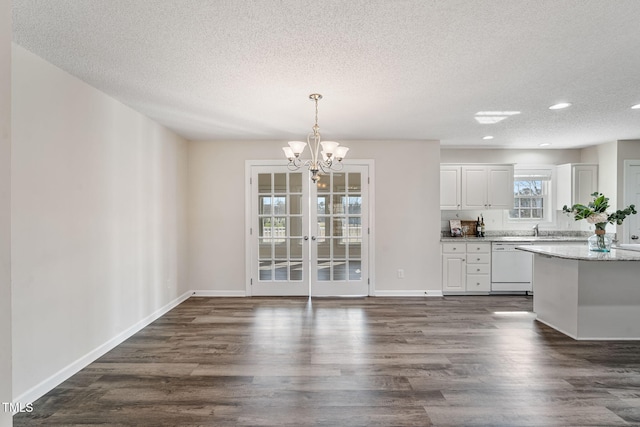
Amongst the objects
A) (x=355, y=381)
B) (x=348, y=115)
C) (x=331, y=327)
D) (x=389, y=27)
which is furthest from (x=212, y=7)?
(x=331, y=327)

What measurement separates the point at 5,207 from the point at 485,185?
19.3 feet

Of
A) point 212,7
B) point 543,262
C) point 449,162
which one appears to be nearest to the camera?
point 212,7

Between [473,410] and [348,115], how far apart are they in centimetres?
302

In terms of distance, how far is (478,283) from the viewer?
5234 mm

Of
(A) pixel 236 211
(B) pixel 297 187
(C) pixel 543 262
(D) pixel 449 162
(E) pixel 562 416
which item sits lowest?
(E) pixel 562 416

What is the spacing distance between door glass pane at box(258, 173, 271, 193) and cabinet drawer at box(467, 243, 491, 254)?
130 inches

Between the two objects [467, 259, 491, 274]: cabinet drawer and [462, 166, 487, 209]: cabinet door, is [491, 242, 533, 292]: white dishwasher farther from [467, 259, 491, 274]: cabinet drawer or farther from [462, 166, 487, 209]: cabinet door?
[462, 166, 487, 209]: cabinet door

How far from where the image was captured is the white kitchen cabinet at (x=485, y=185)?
552 centimetres

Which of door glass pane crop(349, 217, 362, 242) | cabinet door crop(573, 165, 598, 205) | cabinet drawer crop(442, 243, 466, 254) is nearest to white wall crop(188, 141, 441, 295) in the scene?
cabinet drawer crop(442, 243, 466, 254)

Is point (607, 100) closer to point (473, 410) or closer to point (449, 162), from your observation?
point (449, 162)

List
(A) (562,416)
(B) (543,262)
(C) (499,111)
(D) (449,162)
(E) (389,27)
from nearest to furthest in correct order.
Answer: (E) (389,27) < (A) (562,416) < (C) (499,111) < (B) (543,262) < (D) (449,162)

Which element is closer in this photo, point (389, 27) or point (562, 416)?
point (389, 27)

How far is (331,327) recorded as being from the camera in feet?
12.4

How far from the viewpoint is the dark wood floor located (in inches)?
86.3
